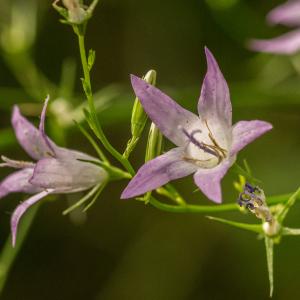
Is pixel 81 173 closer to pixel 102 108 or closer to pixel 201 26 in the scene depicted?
pixel 102 108

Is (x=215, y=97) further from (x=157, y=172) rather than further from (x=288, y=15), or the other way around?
(x=288, y=15)

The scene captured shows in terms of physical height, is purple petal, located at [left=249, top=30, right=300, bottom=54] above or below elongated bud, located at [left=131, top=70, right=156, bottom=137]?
below

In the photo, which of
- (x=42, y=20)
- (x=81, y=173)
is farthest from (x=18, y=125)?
(x=42, y=20)

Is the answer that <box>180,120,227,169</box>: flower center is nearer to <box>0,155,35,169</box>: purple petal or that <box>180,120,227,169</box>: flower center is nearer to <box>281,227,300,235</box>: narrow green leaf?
<box>281,227,300,235</box>: narrow green leaf

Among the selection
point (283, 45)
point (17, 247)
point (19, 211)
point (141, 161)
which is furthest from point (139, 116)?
point (141, 161)

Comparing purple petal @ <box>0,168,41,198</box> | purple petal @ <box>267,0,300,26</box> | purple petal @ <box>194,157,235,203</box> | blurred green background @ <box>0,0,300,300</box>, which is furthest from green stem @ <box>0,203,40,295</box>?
purple petal @ <box>267,0,300,26</box>

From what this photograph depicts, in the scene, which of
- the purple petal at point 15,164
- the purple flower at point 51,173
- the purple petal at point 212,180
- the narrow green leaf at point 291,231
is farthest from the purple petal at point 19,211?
the narrow green leaf at point 291,231
